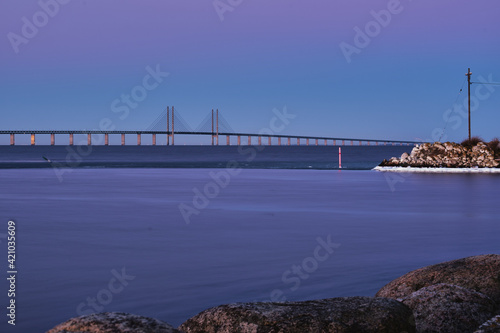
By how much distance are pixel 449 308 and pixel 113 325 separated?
10.4 feet

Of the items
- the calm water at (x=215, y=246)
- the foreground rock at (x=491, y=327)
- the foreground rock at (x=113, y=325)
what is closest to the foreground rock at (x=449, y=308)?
the foreground rock at (x=491, y=327)

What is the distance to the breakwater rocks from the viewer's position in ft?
153

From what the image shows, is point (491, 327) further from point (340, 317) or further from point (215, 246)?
point (215, 246)

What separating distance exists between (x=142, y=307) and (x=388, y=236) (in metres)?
7.32

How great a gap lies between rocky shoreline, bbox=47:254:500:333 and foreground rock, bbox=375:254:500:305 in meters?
0.27

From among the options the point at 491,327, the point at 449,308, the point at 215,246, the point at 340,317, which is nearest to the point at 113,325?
the point at 340,317

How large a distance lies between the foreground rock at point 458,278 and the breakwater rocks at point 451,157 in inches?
1613

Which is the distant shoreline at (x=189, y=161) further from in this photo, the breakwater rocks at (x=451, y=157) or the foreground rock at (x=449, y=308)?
the foreground rock at (x=449, y=308)

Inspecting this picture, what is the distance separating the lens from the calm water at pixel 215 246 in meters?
8.10

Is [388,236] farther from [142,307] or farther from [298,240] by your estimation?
[142,307]

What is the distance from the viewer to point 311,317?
16.3 feet

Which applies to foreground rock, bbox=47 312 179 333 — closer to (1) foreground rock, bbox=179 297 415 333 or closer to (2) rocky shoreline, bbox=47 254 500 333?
(2) rocky shoreline, bbox=47 254 500 333

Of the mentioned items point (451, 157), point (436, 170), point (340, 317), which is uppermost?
Result: point (451, 157)

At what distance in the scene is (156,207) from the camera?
20.1 metres
